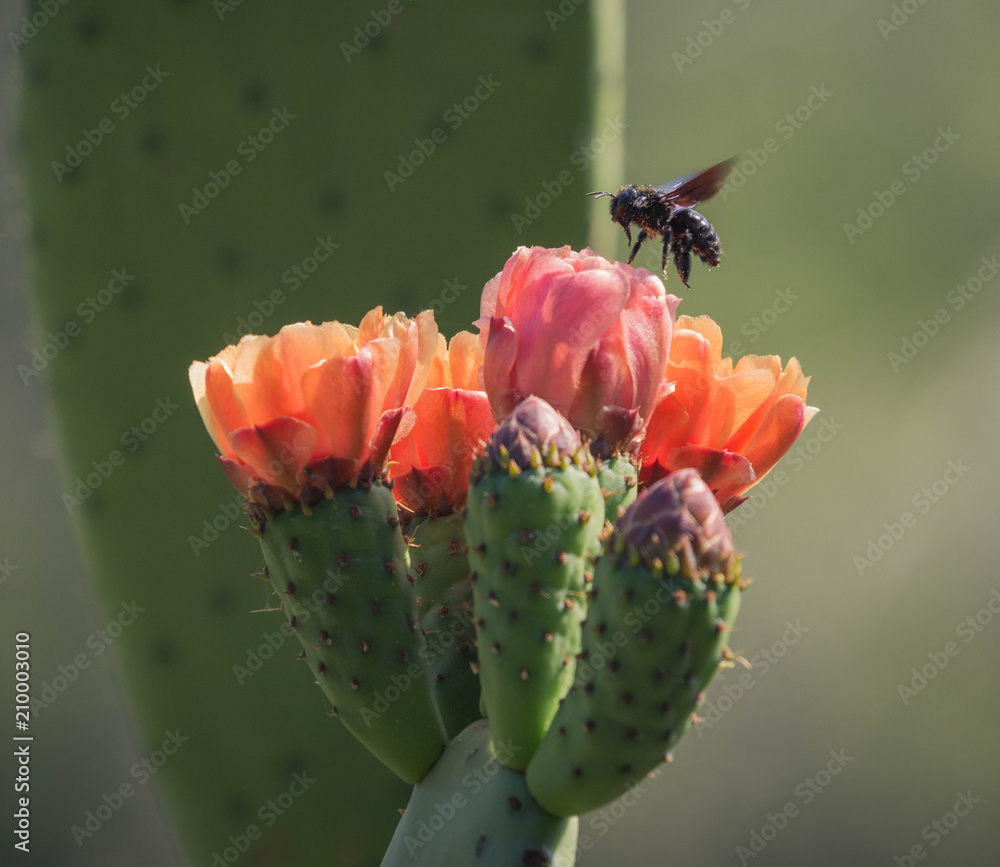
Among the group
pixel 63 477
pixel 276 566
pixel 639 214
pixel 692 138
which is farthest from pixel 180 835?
pixel 692 138

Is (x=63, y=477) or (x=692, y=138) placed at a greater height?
(x=692, y=138)

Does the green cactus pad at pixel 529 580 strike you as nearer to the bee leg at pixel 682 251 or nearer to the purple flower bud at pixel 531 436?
the purple flower bud at pixel 531 436

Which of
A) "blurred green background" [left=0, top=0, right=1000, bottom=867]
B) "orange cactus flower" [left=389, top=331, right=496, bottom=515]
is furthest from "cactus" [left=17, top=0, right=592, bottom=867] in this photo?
"blurred green background" [left=0, top=0, right=1000, bottom=867]

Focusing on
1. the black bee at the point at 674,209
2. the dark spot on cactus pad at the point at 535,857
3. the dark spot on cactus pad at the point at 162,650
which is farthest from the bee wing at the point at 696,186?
the dark spot on cactus pad at the point at 162,650

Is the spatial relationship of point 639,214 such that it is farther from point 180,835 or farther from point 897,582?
point 897,582

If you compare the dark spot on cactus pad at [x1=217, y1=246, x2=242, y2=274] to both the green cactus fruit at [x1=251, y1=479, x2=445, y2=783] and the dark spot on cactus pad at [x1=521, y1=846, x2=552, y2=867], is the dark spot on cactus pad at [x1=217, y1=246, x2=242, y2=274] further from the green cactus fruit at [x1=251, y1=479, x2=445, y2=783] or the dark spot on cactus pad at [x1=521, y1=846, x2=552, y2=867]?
the dark spot on cactus pad at [x1=521, y1=846, x2=552, y2=867]

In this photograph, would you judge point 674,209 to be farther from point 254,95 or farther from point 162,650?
point 162,650
